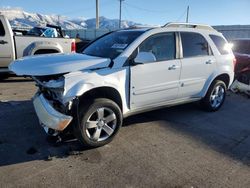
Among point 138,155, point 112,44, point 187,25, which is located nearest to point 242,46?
point 187,25

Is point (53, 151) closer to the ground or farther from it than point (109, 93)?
closer to the ground

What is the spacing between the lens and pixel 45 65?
12.2ft

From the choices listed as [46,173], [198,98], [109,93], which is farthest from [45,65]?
[198,98]

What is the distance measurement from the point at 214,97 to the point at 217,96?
128 millimetres

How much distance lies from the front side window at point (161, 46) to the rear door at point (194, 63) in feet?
0.85

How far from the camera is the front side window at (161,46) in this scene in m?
4.60

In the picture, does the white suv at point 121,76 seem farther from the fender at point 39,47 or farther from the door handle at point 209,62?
the fender at point 39,47

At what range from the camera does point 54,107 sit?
383cm

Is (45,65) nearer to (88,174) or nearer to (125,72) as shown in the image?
(125,72)

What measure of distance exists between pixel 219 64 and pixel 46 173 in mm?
4210

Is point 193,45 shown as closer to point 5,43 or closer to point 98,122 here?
point 98,122

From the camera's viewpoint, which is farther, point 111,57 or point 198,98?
point 198,98

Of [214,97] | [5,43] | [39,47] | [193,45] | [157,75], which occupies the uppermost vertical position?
[193,45]

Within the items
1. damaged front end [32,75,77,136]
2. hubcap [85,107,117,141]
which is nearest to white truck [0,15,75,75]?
damaged front end [32,75,77,136]
